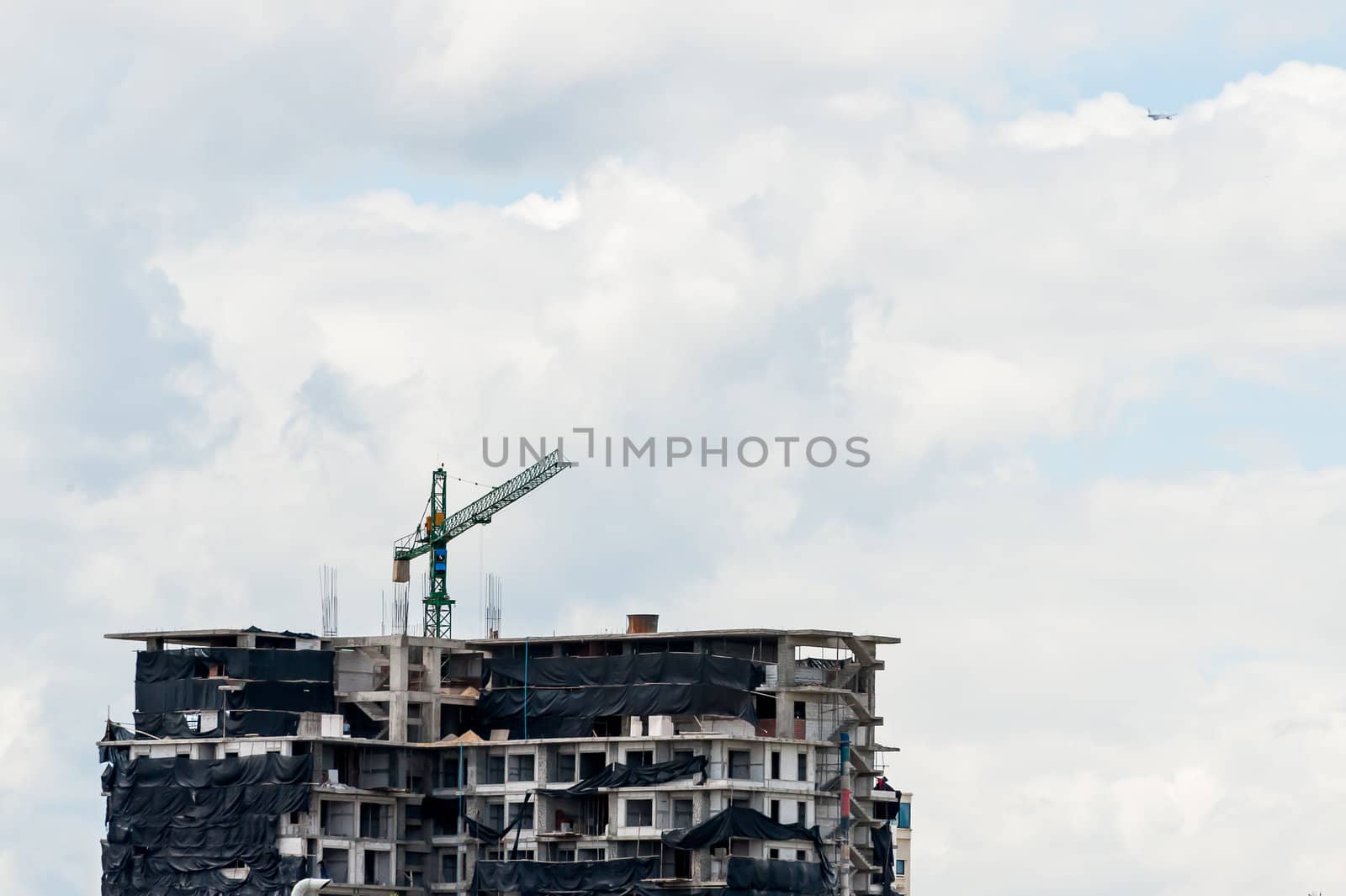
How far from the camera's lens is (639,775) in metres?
196

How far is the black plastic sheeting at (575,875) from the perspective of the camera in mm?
193375

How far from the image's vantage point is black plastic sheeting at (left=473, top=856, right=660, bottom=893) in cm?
19338

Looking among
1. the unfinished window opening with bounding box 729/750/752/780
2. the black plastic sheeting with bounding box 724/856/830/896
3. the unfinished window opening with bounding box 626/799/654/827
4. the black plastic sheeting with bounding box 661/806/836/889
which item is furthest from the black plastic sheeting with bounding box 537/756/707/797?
the black plastic sheeting with bounding box 724/856/830/896

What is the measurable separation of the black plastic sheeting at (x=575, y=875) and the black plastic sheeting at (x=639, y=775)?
205 inches

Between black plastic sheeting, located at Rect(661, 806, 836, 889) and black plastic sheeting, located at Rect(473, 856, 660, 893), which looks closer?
black plastic sheeting, located at Rect(661, 806, 836, 889)

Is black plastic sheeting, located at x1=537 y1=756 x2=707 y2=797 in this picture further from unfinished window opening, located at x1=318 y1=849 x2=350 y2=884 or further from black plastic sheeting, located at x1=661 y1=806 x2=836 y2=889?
unfinished window opening, located at x1=318 y1=849 x2=350 y2=884

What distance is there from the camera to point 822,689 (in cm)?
19988

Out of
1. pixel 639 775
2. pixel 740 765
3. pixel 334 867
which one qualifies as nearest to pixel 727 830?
pixel 740 765

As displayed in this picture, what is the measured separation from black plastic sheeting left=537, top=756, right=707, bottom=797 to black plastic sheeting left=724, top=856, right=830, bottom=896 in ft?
21.4

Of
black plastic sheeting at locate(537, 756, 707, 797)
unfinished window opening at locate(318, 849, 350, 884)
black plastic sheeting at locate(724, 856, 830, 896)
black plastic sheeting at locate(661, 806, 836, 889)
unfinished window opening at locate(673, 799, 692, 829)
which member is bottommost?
black plastic sheeting at locate(724, 856, 830, 896)

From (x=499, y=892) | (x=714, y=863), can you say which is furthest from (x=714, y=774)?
(x=499, y=892)

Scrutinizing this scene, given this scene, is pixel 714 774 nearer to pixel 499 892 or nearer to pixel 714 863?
pixel 714 863

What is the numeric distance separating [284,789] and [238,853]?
5583 millimetres

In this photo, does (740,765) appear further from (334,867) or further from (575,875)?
(334,867)
